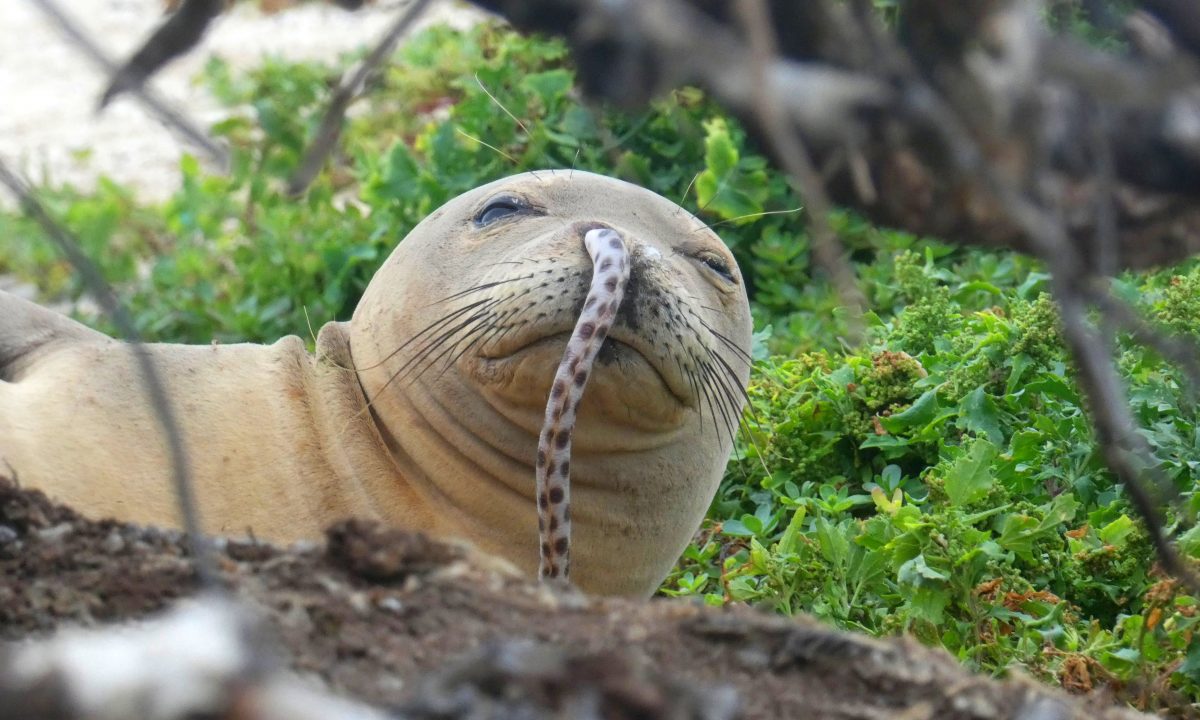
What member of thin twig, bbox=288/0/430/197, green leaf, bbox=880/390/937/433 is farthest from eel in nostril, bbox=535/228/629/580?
thin twig, bbox=288/0/430/197

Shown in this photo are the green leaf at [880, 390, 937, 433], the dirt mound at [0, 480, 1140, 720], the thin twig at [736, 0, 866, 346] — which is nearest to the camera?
the thin twig at [736, 0, 866, 346]

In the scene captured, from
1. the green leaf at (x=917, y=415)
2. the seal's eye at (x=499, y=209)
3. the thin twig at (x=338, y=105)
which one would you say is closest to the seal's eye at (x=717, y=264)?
the seal's eye at (x=499, y=209)

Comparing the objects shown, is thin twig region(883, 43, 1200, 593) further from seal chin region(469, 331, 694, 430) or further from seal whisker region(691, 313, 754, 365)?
seal whisker region(691, 313, 754, 365)

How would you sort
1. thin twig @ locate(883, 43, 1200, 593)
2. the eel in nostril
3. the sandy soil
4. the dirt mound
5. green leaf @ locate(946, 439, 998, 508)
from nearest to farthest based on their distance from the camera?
thin twig @ locate(883, 43, 1200, 593)
the dirt mound
the eel in nostril
green leaf @ locate(946, 439, 998, 508)
the sandy soil

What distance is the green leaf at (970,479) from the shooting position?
13.1ft

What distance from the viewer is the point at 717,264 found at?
14.8ft

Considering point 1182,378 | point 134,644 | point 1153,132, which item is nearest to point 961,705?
point 1153,132

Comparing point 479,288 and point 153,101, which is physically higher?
point 153,101

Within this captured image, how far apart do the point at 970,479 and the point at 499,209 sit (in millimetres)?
1545

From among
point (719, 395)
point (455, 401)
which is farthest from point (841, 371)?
point (455, 401)

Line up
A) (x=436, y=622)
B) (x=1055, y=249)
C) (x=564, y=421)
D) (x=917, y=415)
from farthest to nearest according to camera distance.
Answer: (x=917, y=415) → (x=564, y=421) → (x=436, y=622) → (x=1055, y=249)

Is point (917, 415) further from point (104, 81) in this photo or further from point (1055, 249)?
point (104, 81)

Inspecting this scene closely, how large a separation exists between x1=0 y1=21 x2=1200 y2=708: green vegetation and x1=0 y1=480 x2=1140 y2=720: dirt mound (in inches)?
29.4

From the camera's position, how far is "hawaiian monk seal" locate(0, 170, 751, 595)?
3725 millimetres
